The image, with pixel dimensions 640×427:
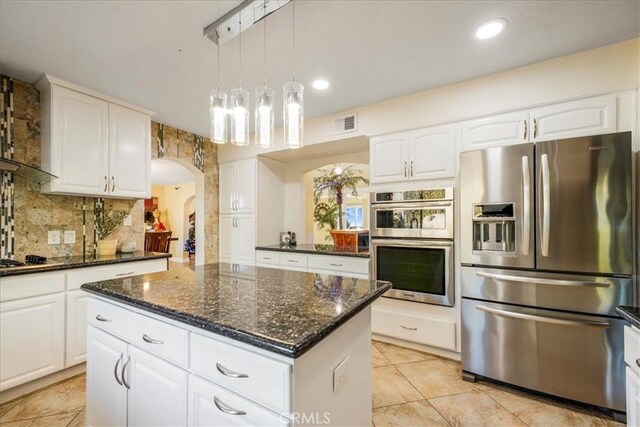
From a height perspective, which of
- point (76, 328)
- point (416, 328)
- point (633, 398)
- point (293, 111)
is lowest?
point (416, 328)

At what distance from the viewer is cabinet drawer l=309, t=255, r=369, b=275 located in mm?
2910

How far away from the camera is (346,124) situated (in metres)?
3.10

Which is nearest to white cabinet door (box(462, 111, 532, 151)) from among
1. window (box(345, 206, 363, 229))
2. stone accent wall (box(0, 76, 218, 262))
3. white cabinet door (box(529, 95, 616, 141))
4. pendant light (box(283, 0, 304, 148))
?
white cabinet door (box(529, 95, 616, 141))

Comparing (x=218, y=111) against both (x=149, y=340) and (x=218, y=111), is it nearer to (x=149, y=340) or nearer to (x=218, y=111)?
(x=218, y=111)

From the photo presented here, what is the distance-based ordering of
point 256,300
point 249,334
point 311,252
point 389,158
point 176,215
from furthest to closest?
point 176,215, point 311,252, point 389,158, point 256,300, point 249,334

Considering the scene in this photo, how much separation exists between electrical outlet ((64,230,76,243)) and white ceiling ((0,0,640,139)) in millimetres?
1361

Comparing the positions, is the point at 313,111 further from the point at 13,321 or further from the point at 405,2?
the point at 13,321

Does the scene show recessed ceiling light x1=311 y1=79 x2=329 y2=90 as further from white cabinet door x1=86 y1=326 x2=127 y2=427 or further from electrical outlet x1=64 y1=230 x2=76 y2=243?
electrical outlet x1=64 y1=230 x2=76 y2=243

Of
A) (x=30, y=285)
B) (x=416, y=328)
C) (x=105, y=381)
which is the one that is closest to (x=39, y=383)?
(x=30, y=285)

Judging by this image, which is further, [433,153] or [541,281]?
→ [433,153]

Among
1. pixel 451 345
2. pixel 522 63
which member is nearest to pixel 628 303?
pixel 451 345

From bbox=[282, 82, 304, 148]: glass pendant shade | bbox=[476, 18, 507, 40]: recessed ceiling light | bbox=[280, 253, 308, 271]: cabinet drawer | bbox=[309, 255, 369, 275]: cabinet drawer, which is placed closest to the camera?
bbox=[282, 82, 304, 148]: glass pendant shade

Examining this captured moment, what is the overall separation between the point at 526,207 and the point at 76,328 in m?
3.55

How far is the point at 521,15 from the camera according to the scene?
1.67m
